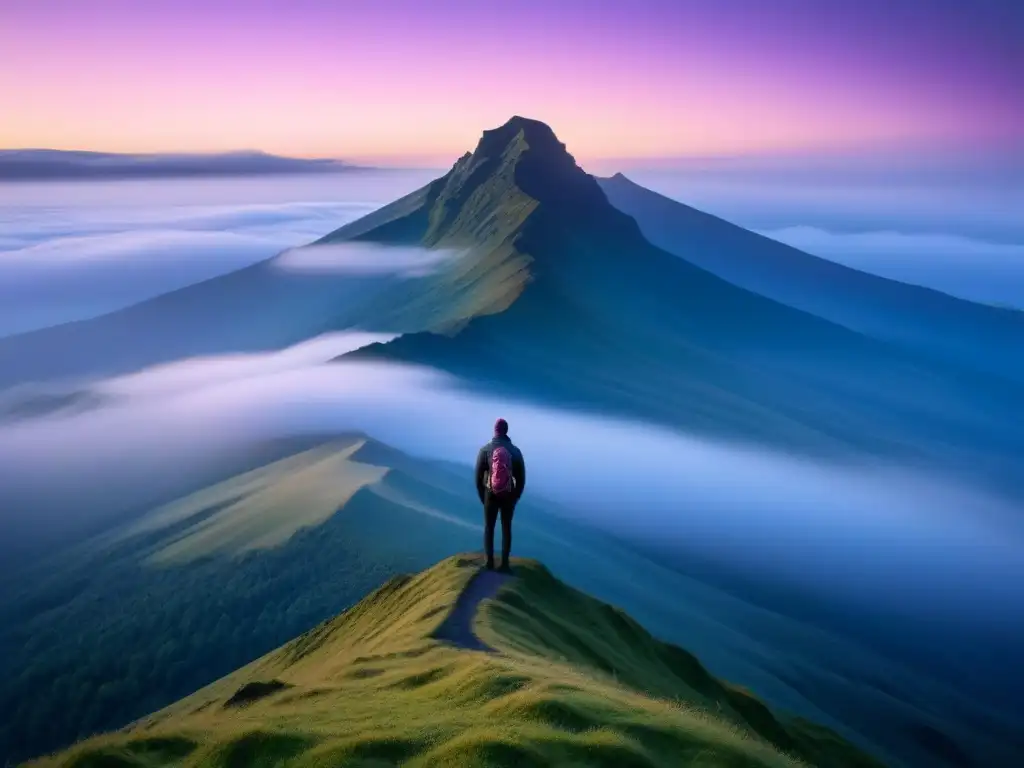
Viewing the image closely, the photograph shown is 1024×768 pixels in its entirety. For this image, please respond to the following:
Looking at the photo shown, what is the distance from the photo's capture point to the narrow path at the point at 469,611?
2708 centimetres

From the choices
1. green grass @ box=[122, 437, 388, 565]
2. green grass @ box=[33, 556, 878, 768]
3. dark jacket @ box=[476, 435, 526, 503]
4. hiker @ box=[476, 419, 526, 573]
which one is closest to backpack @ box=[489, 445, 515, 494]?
hiker @ box=[476, 419, 526, 573]

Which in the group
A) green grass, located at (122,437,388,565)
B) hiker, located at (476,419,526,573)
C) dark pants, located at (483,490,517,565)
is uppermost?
hiker, located at (476,419,526,573)

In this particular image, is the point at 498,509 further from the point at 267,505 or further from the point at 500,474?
the point at 267,505

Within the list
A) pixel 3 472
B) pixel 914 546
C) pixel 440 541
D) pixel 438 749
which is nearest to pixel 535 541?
pixel 440 541

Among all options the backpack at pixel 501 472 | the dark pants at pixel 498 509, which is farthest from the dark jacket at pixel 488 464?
the dark pants at pixel 498 509

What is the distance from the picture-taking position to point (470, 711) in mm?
18000

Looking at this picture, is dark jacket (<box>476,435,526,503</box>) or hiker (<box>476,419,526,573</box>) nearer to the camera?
hiker (<box>476,419,526,573</box>)

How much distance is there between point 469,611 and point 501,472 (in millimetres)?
5795

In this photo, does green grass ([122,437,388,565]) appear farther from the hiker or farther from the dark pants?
the hiker

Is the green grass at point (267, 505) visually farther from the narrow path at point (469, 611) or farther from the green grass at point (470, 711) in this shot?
the green grass at point (470, 711)

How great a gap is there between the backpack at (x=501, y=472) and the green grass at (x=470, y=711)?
16.0ft

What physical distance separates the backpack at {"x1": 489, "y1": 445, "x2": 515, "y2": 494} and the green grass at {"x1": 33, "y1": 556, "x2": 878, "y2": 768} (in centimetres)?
487

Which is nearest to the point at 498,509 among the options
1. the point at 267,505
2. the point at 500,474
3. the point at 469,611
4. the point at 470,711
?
the point at 500,474

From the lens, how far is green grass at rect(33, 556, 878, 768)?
15.5 metres
